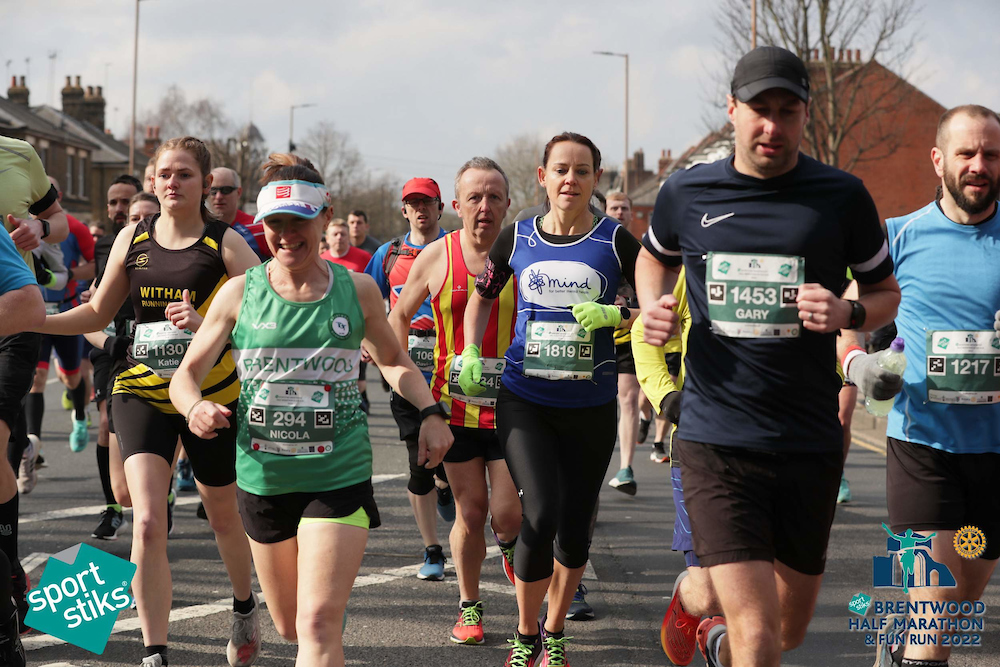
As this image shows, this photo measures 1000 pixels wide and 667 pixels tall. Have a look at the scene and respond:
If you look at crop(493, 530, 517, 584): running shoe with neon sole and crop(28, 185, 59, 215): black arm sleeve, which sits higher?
crop(28, 185, 59, 215): black arm sleeve

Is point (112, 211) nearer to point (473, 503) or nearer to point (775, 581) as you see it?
point (473, 503)

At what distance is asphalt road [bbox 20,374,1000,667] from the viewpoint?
206 inches

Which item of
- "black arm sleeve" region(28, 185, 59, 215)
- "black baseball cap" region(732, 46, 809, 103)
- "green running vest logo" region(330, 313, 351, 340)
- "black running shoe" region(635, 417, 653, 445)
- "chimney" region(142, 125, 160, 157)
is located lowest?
"black running shoe" region(635, 417, 653, 445)

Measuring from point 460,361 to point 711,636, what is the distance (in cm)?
201

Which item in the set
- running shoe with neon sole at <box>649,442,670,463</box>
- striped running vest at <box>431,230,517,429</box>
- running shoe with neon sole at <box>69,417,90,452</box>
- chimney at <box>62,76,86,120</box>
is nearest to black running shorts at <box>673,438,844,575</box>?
striped running vest at <box>431,230,517,429</box>

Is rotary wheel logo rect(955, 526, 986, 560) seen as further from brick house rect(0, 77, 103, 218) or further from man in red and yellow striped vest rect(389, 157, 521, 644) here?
brick house rect(0, 77, 103, 218)

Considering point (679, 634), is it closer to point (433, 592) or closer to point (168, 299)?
point (433, 592)

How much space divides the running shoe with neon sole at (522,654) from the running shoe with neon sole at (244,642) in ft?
3.70

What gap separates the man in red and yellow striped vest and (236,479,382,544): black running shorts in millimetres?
1521

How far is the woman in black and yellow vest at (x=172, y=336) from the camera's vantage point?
4.94m

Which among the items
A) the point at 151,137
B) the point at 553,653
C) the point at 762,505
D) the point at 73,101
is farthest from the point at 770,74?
the point at 73,101

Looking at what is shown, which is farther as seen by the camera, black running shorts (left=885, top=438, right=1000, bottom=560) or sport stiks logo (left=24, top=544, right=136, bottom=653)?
sport stiks logo (left=24, top=544, right=136, bottom=653)

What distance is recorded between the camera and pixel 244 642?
4.91 meters

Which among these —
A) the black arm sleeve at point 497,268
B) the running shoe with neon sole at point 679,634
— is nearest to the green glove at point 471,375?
the black arm sleeve at point 497,268
